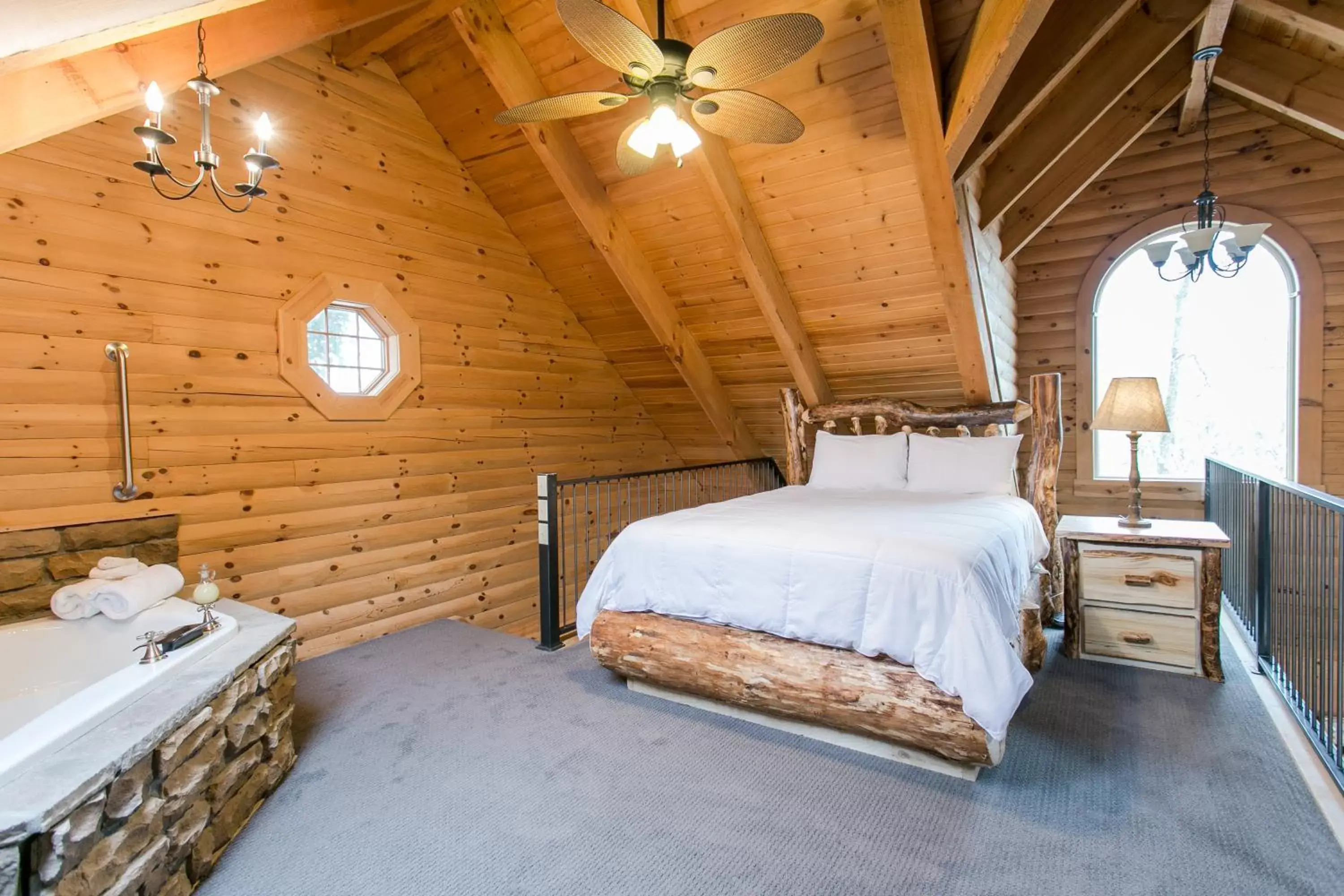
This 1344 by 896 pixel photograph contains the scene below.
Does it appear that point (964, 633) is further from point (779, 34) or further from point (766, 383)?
point (766, 383)

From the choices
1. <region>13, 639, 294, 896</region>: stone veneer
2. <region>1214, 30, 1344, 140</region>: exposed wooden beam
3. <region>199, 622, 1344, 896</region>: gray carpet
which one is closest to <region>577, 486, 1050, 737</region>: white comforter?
<region>199, 622, 1344, 896</region>: gray carpet

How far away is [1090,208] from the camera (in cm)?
503

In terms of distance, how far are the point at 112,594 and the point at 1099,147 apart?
5522mm

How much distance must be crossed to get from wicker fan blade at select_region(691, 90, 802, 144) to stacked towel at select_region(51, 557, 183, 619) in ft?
8.35

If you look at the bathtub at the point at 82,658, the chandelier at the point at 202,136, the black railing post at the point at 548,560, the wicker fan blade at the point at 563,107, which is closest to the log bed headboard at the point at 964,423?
the black railing post at the point at 548,560

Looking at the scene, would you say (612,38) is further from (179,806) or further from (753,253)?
(179,806)

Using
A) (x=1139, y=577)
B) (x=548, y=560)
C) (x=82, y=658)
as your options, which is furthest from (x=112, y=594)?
(x=1139, y=577)

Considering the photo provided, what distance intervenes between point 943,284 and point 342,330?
3.25 metres

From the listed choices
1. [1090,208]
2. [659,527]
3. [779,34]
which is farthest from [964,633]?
[1090,208]

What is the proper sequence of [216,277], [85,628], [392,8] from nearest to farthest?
[85,628]
[392,8]
[216,277]

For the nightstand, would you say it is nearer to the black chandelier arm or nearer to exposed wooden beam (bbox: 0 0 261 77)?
exposed wooden beam (bbox: 0 0 261 77)

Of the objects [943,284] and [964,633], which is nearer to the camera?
[964,633]

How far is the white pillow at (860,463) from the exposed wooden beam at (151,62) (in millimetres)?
3187

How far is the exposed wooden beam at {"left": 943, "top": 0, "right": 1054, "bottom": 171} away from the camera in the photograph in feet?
7.72
